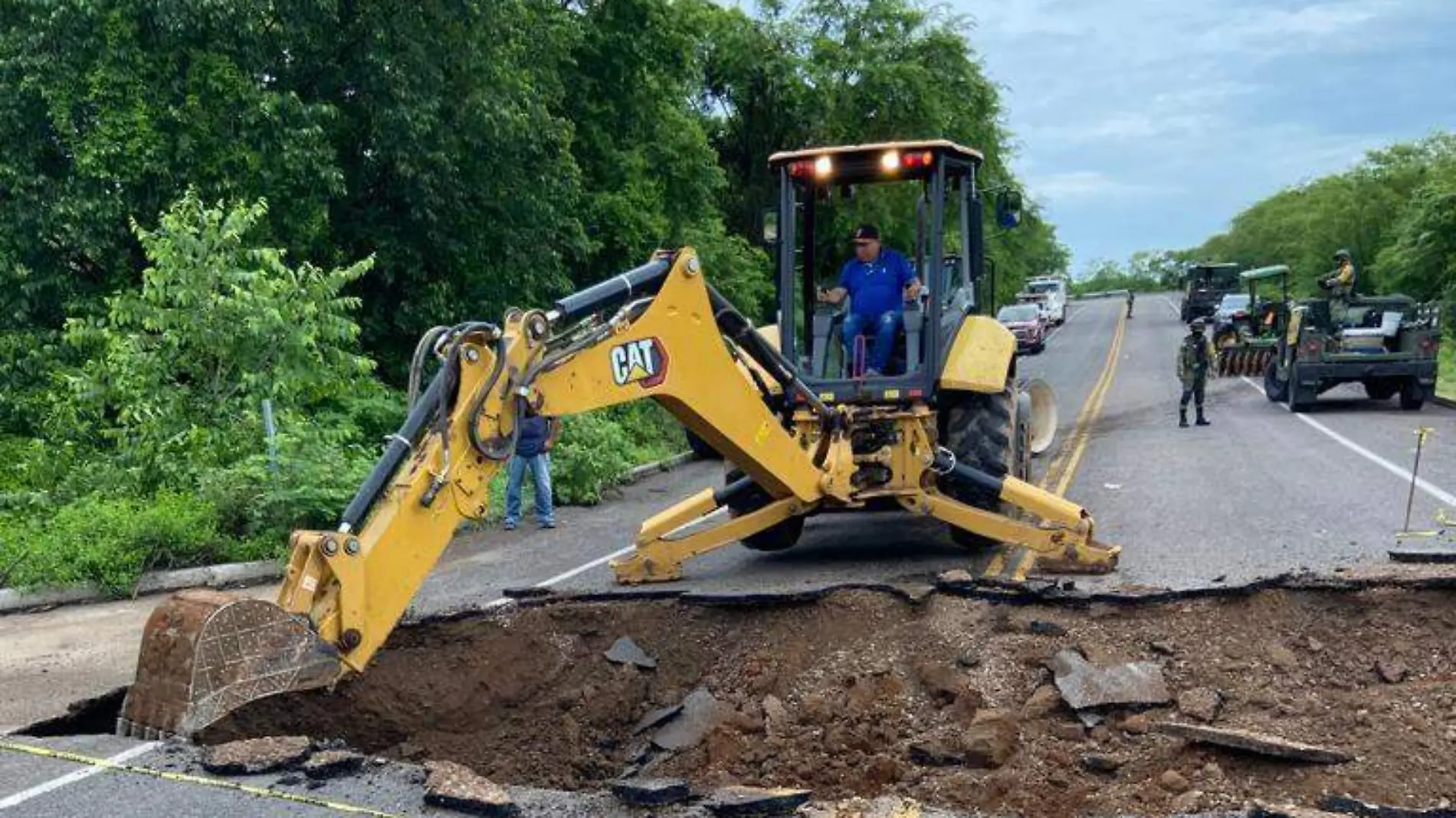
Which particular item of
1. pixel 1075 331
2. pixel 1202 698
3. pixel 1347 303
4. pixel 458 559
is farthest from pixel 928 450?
pixel 1075 331

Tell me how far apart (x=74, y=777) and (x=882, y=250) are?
620 centimetres

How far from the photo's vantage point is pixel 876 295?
28.4ft

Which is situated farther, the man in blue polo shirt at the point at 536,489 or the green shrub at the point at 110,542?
the man in blue polo shirt at the point at 536,489

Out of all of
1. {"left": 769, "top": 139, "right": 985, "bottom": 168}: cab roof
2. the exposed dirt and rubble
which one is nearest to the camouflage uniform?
{"left": 769, "top": 139, "right": 985, "bottom": 168}: cab roof

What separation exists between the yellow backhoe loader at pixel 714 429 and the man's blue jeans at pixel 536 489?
5.80 feet

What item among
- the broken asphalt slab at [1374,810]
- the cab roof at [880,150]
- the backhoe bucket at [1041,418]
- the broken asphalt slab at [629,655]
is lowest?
the broken asphalt slab at [629,655]

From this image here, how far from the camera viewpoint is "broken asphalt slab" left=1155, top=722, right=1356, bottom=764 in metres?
4.19

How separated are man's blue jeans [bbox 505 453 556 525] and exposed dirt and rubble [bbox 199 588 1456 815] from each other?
16.1 ft

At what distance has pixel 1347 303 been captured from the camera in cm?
1941

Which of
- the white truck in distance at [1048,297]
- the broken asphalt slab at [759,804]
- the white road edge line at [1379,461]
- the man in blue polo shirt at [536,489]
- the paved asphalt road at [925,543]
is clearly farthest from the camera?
the white truck in distance at [1048,297]

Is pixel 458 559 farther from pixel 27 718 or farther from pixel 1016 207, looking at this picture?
pixel 1016 207

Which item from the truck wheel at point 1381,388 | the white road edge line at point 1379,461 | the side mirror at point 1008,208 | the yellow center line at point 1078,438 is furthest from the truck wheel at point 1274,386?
the side mirror at point 1008,208

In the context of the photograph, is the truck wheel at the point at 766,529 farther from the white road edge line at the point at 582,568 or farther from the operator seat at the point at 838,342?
the white road edge line at the point at 582,568

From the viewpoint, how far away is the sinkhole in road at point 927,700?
438cm
